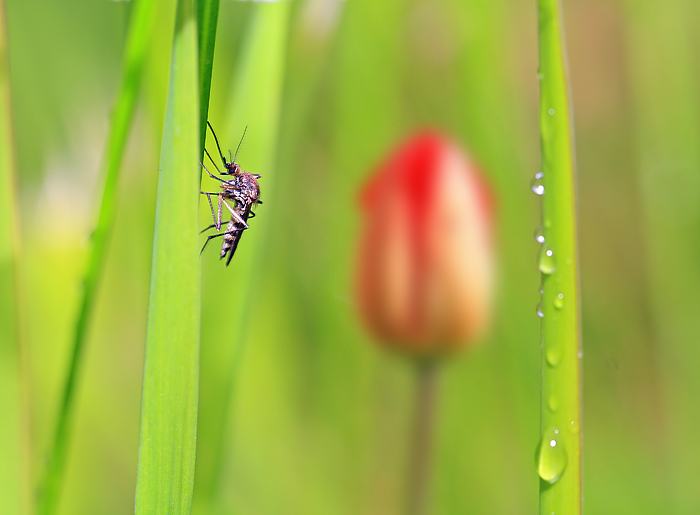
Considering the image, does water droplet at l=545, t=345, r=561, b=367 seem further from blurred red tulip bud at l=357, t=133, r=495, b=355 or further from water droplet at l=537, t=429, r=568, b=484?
blurred red tulip bud at l=357, t=133, r=495, b=355

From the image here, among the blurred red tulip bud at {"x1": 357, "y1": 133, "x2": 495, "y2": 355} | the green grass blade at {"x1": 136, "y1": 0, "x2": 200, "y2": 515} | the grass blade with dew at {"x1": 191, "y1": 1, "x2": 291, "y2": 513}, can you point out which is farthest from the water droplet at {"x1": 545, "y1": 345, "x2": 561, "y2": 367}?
the blurred red tulip bud at {"x1": 357, "y1": 133, "x2": 495, "y2": 355}

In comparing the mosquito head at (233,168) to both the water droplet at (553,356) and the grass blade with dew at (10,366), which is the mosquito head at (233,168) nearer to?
the grass blade with dew at (10,366)

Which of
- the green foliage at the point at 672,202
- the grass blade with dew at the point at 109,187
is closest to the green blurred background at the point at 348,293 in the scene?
the green foliage at the point at 672,202

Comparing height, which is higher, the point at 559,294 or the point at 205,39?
the point at 205,39

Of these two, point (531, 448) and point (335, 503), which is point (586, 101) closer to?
point (531, 448)

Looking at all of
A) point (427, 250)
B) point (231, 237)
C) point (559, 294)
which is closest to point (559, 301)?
point (559, 294)

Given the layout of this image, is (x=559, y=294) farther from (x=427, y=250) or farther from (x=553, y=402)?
(x=427, y=250)
